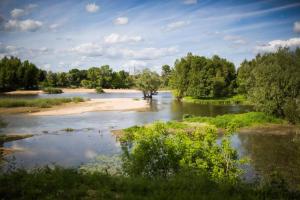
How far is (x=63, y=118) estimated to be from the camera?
209 feet

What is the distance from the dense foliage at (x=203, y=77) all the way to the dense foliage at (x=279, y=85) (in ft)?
152

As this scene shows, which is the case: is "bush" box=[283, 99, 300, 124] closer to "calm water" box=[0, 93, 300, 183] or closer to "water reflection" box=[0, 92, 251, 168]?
"calm water" box=[0, 93, 300, 183]

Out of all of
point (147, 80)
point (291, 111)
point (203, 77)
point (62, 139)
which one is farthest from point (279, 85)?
point (147, 80)

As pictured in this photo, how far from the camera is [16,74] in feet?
503

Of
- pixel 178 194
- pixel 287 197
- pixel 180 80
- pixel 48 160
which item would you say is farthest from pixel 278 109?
pixel 180 80

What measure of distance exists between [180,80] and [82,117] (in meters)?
55.0

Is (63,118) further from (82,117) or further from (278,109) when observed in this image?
(278,109)

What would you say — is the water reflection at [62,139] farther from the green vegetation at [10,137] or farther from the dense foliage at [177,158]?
the dense foliage at [177,158]

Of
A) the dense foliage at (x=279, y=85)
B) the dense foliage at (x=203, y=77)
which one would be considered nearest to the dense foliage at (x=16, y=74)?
the dense foliage at (x=203, y=77)

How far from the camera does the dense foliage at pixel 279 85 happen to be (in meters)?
51.0

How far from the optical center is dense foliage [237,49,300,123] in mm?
50969

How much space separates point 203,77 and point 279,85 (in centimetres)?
5297

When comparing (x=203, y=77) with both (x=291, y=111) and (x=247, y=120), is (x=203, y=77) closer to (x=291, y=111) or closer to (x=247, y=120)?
(x=247, y=120)

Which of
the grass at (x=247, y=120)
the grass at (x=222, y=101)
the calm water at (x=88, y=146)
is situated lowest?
the calm water at (x=88, y=146)
